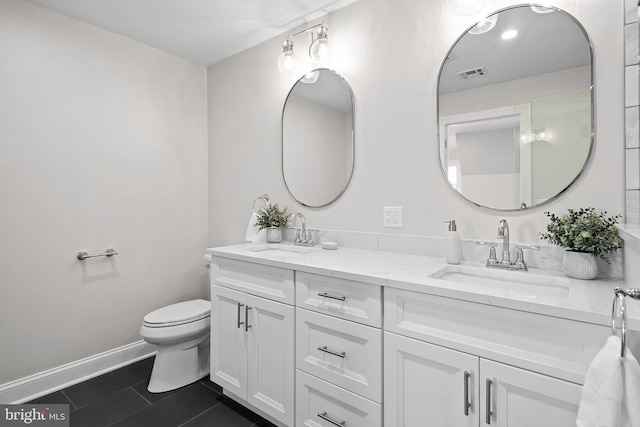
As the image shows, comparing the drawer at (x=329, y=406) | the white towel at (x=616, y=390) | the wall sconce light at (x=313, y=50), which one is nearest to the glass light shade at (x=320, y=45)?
the wall sconce light at (x=313, y=50)

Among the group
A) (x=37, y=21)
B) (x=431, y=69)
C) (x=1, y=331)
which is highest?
(x=37, y=21)

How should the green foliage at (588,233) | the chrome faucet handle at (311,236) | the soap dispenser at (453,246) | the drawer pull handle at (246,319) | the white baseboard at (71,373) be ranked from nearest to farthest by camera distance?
1. the green foliage at (588,233)
2. the soap dispenser at (453,246)
3. the drawer pull handle at (246,319)
4. the white baseboard at (71,373)
5. the chrome faucet handle at (311,236)

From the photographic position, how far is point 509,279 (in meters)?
1.31

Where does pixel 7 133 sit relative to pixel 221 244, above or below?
above

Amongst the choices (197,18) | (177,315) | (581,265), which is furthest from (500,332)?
(197,18)

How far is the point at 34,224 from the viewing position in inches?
78.5

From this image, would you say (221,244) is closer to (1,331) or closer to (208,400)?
(208,400)

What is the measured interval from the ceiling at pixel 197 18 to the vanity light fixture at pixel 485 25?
798 millimetres

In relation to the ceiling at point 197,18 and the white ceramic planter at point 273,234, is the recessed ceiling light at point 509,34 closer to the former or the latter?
the ceiling at point 197,18

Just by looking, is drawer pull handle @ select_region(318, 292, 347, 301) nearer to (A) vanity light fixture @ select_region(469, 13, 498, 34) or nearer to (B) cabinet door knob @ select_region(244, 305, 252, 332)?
(B) cabinet door knob @ select_region(244, 305, 252, 332)

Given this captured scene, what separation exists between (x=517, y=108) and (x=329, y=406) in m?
1.55

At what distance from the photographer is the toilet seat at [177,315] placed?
2.01m

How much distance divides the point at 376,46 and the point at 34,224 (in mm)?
2319

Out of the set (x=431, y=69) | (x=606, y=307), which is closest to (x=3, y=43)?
(x=431, y=69)
